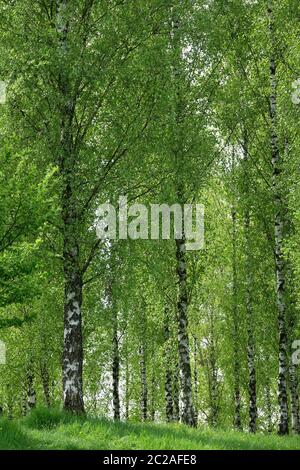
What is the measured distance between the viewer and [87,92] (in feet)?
62.7

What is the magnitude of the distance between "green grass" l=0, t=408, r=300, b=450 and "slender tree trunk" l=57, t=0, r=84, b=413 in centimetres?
146

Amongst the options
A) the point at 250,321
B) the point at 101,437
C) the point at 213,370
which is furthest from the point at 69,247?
the point at 213,370

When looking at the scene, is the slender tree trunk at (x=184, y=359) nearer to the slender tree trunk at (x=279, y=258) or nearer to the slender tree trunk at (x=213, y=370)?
the slender tree trunk at (x=279, y=258)

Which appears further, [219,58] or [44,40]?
[219,58]

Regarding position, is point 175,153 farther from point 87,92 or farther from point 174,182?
point 87,92

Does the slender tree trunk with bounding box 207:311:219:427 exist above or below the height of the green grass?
below

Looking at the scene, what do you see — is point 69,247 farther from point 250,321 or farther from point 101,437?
point 250,321

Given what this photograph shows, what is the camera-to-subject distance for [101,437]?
42.9ft

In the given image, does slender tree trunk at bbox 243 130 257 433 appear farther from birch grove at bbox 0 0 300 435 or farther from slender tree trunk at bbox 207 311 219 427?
slender tree trunk at bbox 207 311 219 427

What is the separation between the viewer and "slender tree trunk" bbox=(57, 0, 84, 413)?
16.7 metres

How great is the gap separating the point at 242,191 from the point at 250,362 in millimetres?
7452

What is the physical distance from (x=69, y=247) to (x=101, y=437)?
6152 millimetres

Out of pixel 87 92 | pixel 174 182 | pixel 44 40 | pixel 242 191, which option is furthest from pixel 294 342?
pixel 44 40

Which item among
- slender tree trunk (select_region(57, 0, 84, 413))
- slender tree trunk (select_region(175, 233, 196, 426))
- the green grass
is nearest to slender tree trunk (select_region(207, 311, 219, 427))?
slender tree trunk (select_region(175, 233, 196, 426))
